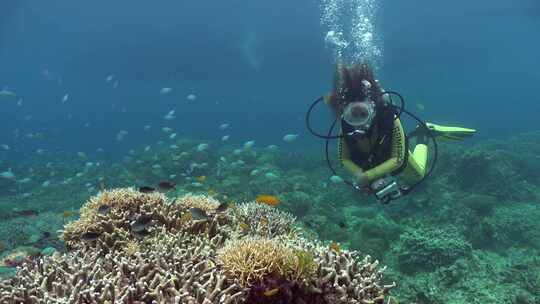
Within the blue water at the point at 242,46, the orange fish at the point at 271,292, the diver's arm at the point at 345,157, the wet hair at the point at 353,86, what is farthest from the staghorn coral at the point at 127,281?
the blue water at the point at 242,46

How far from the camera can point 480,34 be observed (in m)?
74.3

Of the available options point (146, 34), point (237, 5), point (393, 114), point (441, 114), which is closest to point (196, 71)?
point (146, 34)

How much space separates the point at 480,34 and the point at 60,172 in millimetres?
74134

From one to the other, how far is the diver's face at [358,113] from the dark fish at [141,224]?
3701 mm

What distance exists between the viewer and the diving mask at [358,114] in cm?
692

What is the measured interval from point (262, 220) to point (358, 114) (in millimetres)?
2525

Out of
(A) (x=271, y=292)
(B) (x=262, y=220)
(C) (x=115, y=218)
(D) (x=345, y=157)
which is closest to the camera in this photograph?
(A) (x=271, y=292)

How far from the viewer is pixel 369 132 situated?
7.41 metres

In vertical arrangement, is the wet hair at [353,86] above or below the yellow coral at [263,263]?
above

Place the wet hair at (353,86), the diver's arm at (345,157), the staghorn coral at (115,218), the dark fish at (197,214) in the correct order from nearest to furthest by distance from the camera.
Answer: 1. the staghorn coral at (115,218)
2. the dark fish at (197,214)
3. the wet hair at (353,86)
4. the diver's arm at (345,157)

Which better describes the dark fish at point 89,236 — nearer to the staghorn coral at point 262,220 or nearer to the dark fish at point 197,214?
the dark fish at point 197,214

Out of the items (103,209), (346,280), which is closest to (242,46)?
(103,209)

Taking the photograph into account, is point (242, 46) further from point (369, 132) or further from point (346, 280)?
point (346, 280)

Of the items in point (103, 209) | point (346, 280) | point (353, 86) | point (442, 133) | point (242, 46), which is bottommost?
point (346, 280)
